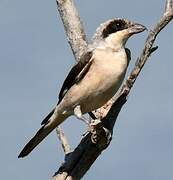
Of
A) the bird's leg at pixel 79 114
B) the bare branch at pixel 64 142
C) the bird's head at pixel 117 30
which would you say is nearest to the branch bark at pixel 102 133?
the bare branch at pixel 64 142

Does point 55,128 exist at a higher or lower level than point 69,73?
lower

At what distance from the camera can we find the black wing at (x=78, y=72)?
9570 millimetres

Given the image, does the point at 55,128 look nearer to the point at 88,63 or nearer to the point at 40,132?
the point at 40,132

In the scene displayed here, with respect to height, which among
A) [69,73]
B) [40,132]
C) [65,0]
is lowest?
[40,132]

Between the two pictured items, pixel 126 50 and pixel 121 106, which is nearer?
pixel 121 106

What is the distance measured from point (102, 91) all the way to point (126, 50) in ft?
2.17

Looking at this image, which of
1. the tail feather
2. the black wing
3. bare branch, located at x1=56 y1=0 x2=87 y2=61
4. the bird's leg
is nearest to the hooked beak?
the black wing

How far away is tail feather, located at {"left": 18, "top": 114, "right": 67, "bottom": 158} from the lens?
9.84m

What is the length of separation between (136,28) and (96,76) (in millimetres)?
801

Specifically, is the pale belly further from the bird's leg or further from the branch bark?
the branch bark

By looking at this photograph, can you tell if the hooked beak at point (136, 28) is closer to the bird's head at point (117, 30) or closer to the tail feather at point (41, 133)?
the bird's head at point (117, 30)

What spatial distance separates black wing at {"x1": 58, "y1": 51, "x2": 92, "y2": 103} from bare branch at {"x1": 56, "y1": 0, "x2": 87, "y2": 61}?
1.56 ft

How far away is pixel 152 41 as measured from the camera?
27.2 feet

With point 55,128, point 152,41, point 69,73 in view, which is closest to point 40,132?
point 55,128
